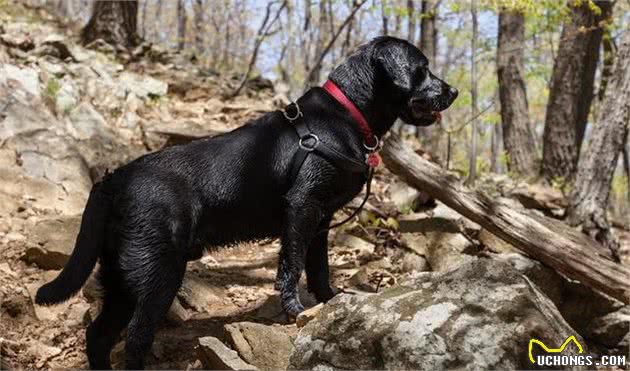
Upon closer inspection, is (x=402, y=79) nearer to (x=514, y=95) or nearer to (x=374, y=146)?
(x=374, y=146)

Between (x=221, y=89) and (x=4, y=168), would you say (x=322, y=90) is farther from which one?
(x=221, y=89)

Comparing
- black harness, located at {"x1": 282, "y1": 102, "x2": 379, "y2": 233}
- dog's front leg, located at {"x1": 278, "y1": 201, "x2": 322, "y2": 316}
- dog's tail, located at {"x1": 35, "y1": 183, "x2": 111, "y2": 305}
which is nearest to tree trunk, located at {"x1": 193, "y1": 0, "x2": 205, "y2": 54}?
black harness, located at {"x1": 282, "y1": 102, "x2": 379, "y2": 233}

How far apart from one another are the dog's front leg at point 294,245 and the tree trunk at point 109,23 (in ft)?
25.8

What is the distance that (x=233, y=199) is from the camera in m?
3.76

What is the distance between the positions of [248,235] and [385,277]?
88.2 inches

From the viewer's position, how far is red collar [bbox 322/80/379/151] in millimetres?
4207

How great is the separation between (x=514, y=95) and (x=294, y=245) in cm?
769

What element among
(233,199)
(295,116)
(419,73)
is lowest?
(233,199)

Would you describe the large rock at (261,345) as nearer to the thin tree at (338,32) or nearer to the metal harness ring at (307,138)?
the metal harness ring at (307,138)

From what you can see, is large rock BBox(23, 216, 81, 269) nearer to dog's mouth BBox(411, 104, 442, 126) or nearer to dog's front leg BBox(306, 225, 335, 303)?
dog's front leg BBox(306, 225, 335, 303)

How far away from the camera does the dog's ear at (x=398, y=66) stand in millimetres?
4188

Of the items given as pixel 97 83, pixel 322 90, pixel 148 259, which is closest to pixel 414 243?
pixel 322 90

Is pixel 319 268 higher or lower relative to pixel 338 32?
lower

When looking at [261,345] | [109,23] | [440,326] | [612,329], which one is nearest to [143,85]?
[109,23]
